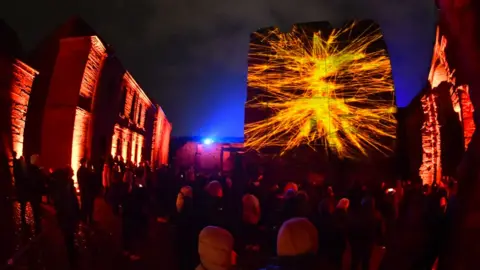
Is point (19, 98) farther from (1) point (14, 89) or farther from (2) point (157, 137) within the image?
(2) point (157, 137)

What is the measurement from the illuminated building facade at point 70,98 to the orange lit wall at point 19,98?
2690 mm

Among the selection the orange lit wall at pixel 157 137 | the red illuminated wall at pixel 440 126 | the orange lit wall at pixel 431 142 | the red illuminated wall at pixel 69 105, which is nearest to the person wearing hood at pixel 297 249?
the red illuminated wall at pixel 440 126

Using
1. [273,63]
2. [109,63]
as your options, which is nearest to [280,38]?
[273,63]

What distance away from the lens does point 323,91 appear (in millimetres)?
28594

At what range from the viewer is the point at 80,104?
17.1 metres

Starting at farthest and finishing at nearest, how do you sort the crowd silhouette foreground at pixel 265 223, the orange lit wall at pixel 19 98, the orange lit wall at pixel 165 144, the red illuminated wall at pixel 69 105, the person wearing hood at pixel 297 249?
the orange lit wall at pixel 165 144 < the red illuminated wall at pixel 69 105 < the orange lit wall at pixel 19 98 < the person wearing hood at pixel 297 249 < the crowd silhouette foreground at pixel 265 223

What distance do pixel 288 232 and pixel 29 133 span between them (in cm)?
1585

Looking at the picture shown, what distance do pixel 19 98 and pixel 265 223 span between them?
9643 mm

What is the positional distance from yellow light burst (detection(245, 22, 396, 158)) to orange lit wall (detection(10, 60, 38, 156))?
16827 millimetres

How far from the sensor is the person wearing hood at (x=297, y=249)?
118 inches

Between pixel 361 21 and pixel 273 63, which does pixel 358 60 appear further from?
pixel 273 63

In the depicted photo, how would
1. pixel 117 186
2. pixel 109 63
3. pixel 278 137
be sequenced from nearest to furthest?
1. pixel 117 186
2. pixel 109 63
3. pixel 278 137

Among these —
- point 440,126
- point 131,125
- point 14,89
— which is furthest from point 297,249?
point 131,125

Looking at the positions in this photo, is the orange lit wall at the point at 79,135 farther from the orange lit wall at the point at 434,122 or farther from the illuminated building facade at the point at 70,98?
the orange lit wall at the point at 434,122
